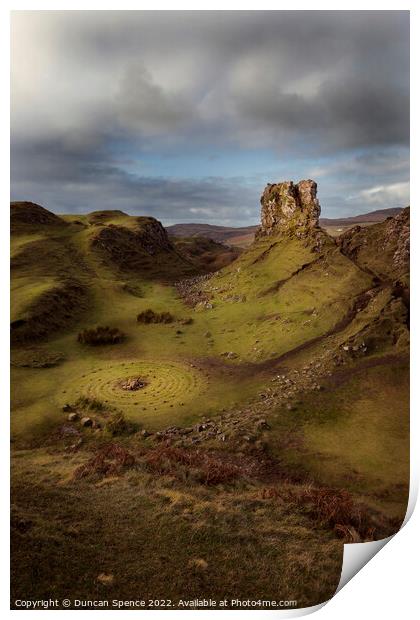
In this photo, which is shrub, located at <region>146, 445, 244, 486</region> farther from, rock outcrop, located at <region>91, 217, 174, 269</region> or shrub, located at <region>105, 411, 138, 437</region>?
rock outcrop, located at <region>91, 217, 174, 269</region>

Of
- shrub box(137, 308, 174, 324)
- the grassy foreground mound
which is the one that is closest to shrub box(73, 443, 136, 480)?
the grassy foreground mound

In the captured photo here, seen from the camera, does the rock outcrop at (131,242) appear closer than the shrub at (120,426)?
No

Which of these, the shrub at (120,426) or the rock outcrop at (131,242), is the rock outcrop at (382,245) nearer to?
the shrub at (120,426)

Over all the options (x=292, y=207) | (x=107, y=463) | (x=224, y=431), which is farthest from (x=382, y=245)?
(x=107, y=463)

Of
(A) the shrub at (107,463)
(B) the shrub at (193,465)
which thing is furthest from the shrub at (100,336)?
(B) the shrub at (193,465)

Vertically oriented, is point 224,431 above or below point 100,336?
below

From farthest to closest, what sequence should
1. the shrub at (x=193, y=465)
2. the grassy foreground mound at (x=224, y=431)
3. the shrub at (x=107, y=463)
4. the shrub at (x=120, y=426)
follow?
the shrub at (x=120, y=426)
the shrub at (x=107, y=463)
the shrub at (x=193, y=465)
the grassy foreground mound at (x=224, y=431)

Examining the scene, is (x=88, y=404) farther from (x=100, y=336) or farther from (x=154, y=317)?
(x=154, y=317)
